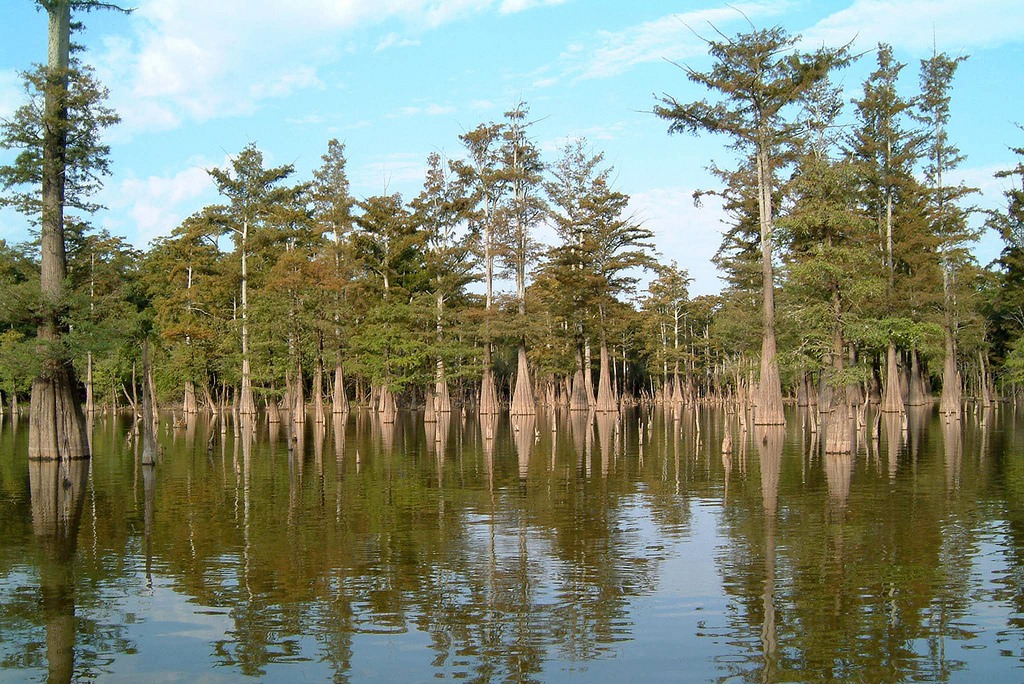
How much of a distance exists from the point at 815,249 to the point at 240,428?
32317 millimetres

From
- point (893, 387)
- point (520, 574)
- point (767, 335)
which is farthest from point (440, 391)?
point (520, 574)

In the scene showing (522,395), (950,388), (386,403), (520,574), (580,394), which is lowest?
(520,574)

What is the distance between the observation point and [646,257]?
215 ft

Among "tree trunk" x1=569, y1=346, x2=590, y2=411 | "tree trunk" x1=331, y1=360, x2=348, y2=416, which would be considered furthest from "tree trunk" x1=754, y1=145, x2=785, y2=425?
"tree trunk" x1=331, y1=360, x2=348, y2=416

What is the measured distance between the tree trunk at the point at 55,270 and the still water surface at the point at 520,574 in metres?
2.52

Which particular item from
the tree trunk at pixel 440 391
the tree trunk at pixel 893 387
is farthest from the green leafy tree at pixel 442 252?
the tree trunk at pixel 893 387

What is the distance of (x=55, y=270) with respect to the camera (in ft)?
95.8

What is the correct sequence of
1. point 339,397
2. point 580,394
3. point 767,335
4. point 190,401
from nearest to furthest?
1. point 767,335
2. point 339,397
3. point 580,394
4. point 190,401

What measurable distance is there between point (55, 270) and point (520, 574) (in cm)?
2218

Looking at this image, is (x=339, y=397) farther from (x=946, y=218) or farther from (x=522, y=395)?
(x=946, y=218)

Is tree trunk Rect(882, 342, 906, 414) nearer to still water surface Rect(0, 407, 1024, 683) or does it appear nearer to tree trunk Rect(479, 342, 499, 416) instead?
tree trunk Rect(479, 342, 499, 416)

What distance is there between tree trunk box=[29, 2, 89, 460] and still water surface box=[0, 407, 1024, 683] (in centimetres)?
252

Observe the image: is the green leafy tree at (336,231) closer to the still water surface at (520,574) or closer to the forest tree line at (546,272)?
the forest tree line at (546,272)

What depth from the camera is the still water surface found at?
1005 centimetres
